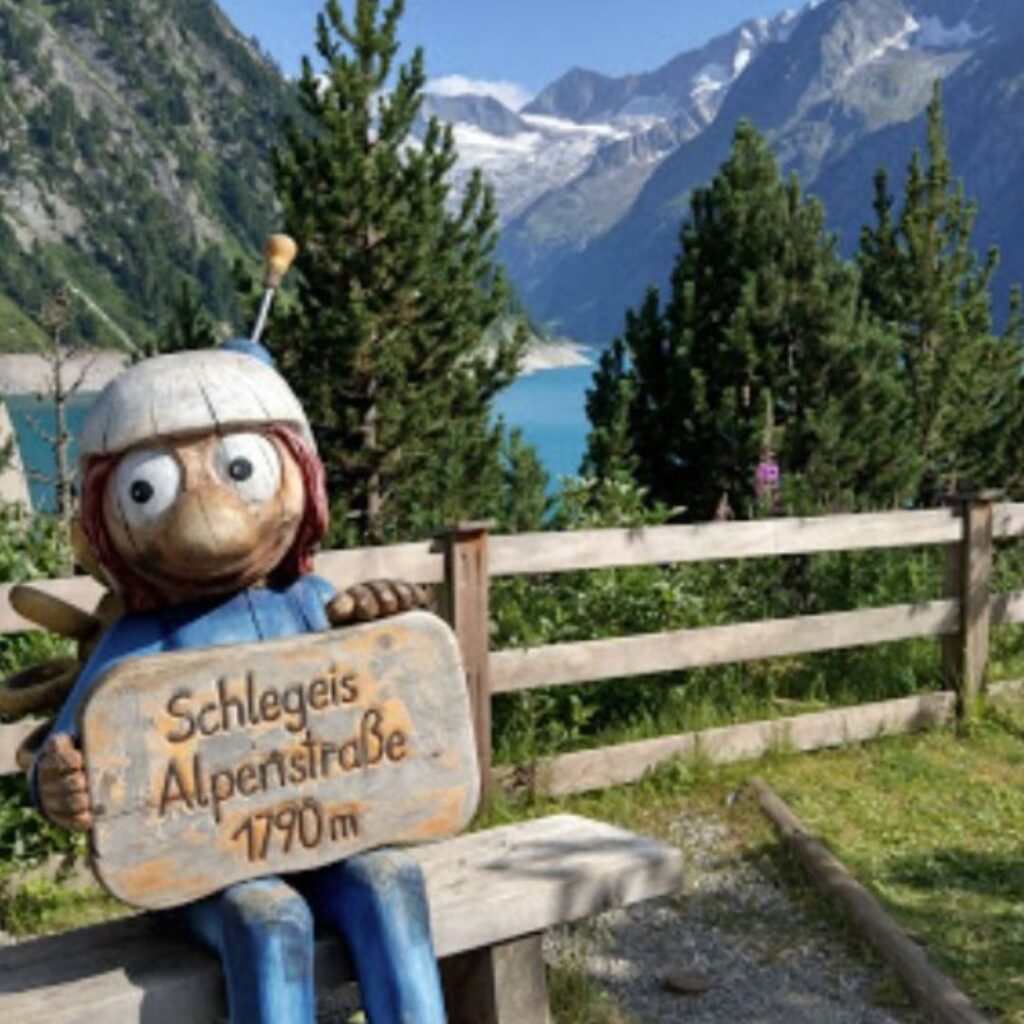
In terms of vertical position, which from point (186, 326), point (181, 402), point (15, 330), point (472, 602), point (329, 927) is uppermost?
point (15, 330)

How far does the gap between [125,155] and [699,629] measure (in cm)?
16588

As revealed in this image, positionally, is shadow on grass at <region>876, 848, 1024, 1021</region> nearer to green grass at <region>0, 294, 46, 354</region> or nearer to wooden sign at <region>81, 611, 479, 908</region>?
wooden sign at <region>81, 611, 479, 908</region>

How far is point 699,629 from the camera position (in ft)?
16.8

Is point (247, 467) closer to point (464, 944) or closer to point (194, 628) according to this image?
point (194, 628)

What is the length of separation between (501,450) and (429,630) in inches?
448

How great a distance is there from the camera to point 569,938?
403 cm

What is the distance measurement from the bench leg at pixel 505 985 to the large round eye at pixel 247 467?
112 cm

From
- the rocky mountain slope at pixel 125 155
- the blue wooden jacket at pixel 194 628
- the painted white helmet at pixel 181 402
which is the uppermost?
the rocky mountain slope at pixel 125 155

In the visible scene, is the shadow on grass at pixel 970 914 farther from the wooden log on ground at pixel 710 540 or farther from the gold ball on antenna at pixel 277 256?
the gold ball on antenna at pixel 277 256

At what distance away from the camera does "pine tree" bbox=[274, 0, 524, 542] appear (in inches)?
514

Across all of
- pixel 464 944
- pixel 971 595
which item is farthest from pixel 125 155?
pixel 464 944

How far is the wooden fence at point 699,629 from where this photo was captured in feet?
14.9

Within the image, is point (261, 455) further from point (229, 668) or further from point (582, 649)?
point (582, 649)

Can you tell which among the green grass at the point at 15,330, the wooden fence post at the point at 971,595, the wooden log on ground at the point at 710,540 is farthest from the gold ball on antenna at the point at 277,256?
the green grass at the point at 15,330
